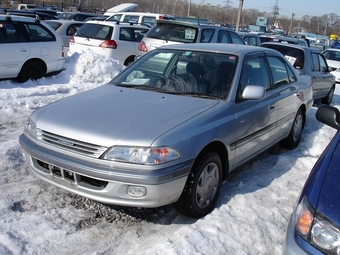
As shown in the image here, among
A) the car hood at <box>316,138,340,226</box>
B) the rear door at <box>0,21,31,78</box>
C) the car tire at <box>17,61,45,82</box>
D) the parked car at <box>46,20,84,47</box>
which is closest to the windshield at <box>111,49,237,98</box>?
the car hood at <box>316,138,340,226</box>

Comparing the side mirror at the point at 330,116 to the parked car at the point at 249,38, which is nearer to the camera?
the side mirror at the point at 330,116

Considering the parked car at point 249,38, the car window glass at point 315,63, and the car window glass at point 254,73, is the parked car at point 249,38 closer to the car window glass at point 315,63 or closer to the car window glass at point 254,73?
the car window glass at point 315,63

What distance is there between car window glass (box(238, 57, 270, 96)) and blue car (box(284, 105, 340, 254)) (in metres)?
1.71

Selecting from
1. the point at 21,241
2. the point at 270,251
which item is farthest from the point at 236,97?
the point at 21,241

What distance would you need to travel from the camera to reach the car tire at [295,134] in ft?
18.9

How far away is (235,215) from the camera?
3.50m

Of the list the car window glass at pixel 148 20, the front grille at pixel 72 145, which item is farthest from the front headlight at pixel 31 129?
the car window glass at pixel 148 20

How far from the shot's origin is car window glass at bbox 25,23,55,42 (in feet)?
28.7

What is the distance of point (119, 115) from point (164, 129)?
1.66ft

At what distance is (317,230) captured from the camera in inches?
87.0

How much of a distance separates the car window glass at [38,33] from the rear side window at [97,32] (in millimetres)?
2005

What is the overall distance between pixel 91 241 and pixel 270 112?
271 centimetres

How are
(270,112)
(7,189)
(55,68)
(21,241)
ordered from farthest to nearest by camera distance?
1. (55,68)
2. (270,112)
3. (7,189)
4. (21,241)

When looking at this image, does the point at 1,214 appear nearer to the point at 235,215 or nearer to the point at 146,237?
the point at 146,237
